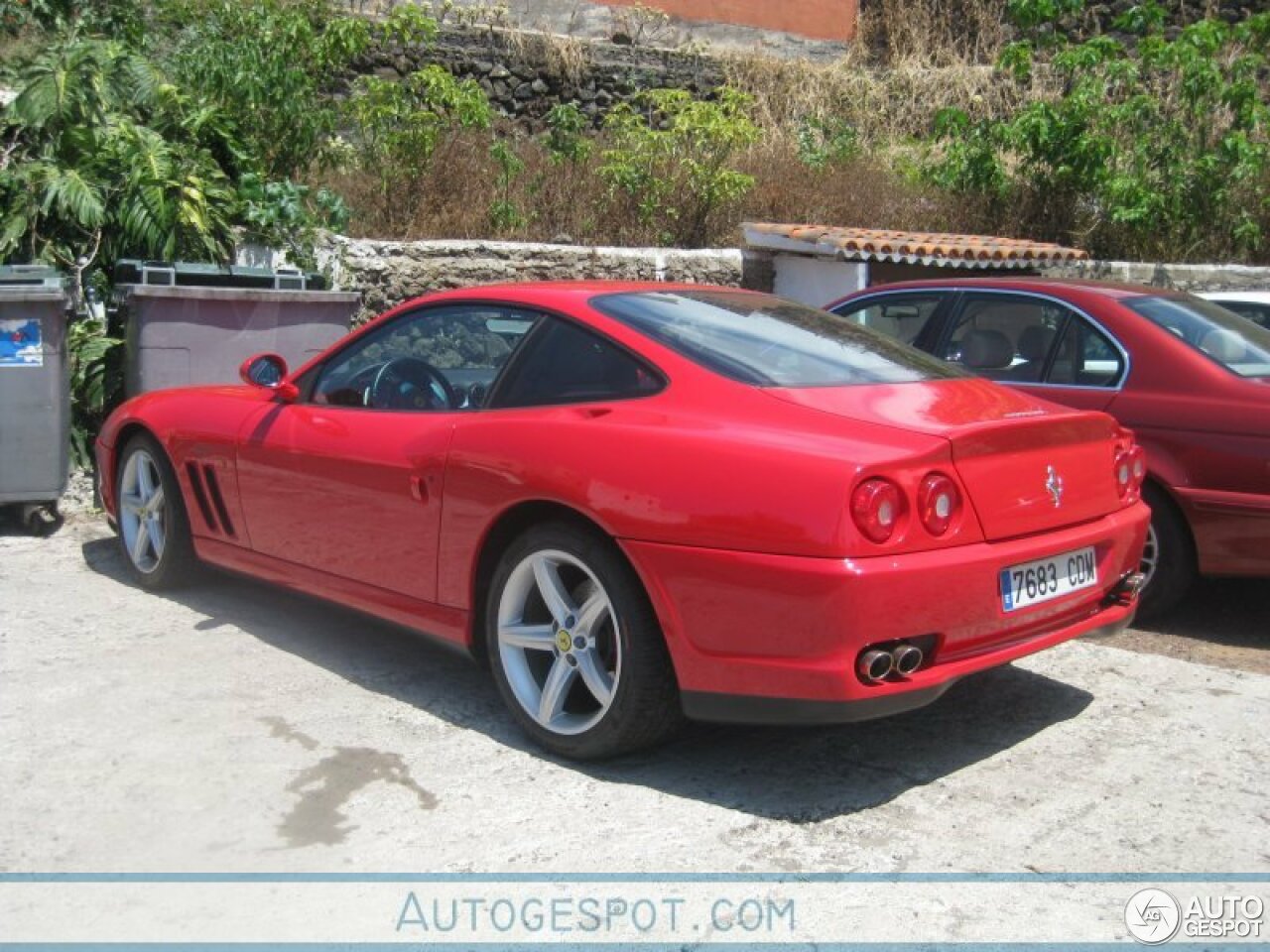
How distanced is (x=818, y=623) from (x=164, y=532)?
3493 mm

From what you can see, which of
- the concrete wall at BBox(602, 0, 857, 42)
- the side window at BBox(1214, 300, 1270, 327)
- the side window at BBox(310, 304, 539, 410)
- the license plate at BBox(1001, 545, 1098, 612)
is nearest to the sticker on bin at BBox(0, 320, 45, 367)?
the side window at BBox(310, 304, 539, 410)

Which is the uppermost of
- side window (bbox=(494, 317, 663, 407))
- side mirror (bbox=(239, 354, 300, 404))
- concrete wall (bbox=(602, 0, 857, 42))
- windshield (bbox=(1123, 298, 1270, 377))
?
concrete wall (bbox=(602, 0, 857, 42))

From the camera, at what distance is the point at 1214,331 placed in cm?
609

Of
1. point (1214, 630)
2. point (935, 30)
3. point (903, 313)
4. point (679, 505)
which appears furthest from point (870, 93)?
point (679, 505)

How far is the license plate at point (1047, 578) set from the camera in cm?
385

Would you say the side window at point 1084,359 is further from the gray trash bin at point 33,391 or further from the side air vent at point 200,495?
the gray trash bin at point 33,391

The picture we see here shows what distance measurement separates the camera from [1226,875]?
11.4 feet

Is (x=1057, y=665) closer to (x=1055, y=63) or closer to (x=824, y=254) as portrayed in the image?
(x=824, y=254)

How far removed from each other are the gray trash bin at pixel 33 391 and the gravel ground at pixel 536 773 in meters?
A: 1.63

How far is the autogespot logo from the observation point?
3.18 meters

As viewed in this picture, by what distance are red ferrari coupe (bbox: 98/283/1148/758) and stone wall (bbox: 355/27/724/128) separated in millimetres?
10482

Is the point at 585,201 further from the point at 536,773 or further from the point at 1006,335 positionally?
the point at 536,773

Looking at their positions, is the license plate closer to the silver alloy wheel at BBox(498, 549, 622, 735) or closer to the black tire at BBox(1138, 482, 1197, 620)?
the silver alloy wheel at BBox(498, 549, 622, 735)

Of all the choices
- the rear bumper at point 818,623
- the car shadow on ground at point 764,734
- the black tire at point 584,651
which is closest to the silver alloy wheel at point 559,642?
the black tire at point 584,651
